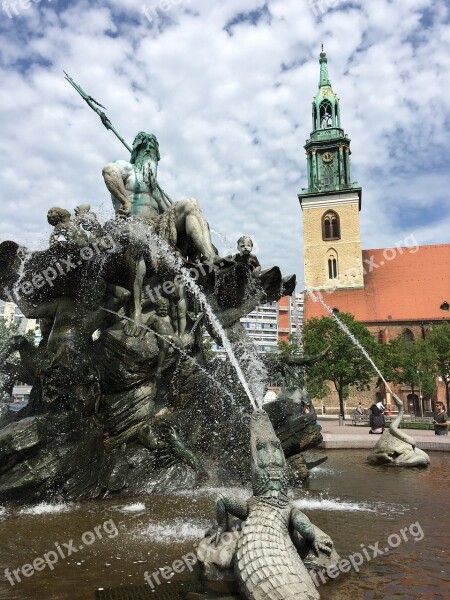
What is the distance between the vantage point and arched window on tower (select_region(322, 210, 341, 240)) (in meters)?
56.5

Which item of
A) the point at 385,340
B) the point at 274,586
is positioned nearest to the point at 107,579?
the point at 274,586

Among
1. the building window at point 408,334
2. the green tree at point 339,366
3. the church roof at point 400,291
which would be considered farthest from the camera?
the church roof at point 400,291

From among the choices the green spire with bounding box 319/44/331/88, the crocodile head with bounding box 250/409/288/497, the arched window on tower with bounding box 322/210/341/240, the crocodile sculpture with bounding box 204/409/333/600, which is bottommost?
the crocodile sculpture with bounding box 204/409/333/600

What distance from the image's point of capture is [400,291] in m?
52.7

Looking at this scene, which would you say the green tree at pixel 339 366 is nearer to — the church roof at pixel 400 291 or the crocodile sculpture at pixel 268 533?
the church roof at pixel 400 291

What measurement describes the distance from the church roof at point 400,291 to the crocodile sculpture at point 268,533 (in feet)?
158

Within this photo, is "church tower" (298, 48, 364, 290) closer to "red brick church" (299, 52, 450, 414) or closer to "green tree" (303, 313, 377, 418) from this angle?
"red brick church" (299, 52, 450, 414)

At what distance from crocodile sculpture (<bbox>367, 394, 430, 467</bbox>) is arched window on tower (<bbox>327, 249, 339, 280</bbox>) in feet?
155

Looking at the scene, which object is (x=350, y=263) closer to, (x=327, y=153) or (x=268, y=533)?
(x=327, y=153)

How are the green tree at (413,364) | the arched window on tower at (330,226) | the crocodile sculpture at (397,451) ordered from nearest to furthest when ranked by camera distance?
the crocodile sculpture at (397,451) < the green tree at (413,364) < the arched window on tower at (330,226)

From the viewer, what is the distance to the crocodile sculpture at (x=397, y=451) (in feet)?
30.3

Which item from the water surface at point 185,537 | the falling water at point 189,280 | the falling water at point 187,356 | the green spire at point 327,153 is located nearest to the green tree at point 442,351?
the green spire at point 327,153

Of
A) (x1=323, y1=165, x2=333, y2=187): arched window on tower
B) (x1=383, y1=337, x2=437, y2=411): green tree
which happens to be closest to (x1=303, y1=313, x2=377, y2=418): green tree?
(x1=383, y1=337, x2=437, y2=411): green tree

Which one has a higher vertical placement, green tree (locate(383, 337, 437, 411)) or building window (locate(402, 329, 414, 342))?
building window (locate(402, 329, 414, 342))
